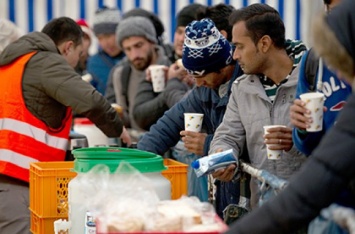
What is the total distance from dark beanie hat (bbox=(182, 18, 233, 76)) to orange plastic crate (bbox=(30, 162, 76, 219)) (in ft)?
3.75

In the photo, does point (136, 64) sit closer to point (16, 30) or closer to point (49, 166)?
point (16, 30)

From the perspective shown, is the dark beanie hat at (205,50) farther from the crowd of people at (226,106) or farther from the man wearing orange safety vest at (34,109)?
the man wearing orange safety vest at (34,109)

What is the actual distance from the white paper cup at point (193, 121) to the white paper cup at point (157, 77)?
2.36 meters

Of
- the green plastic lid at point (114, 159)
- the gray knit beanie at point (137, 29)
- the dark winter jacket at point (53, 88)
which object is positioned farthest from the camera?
the gray knit beanie at point (137, 29)

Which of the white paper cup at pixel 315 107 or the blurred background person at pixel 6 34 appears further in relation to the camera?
the blurred background person at pixel 6 34

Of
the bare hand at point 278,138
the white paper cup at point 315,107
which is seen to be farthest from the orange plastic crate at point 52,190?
the white paper cup at point 315,107

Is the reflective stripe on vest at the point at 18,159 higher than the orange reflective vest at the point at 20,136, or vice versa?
the orange reflective vest at the point at 20,136

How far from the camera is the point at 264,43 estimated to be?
557 cm

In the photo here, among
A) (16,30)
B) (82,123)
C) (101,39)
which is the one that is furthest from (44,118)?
(101,39)

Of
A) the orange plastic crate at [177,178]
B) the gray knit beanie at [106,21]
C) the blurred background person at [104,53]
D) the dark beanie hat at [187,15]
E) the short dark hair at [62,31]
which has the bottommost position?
the blurred background person at [104,53]

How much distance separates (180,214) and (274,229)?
1.46 ft

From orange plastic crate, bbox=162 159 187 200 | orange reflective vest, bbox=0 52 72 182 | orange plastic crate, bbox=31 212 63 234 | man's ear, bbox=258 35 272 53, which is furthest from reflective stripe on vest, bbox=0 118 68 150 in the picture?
man's ear, bbox=258 35 272 53

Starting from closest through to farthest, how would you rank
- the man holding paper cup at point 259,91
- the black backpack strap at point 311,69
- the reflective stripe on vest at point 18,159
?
the black backpack strap at point 311,69, the man holding paper cup at point 259,91, the reflective stripe on vest at point 18,159

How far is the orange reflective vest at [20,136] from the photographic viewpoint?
6652 mm
